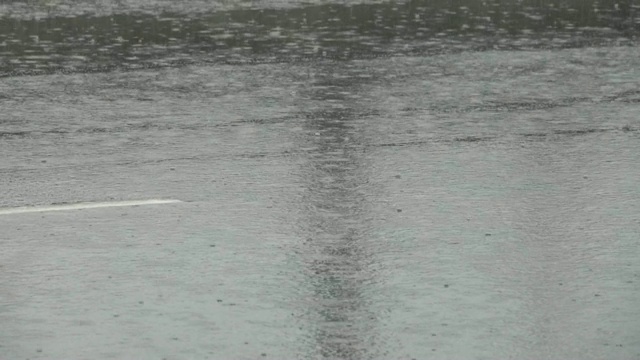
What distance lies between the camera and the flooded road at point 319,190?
6.49 metres

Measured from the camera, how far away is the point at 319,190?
9.16 meters

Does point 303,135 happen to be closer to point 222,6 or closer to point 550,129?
point 550,129

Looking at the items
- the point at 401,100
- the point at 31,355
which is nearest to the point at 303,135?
the point at 401,100

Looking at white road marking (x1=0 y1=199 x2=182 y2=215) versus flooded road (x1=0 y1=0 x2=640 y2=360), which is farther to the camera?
white road marking (x1=0 y1=199 x2=182 y2=215)

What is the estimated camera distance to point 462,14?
698 inches

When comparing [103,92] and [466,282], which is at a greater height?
[466,282]

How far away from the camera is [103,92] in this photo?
1255 centimetres

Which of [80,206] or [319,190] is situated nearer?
[80,206]

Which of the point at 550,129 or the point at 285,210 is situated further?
the point at 550,129

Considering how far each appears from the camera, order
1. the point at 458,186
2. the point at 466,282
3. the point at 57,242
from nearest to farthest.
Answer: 1. the point at 466,282
2. the point at 57,242
3. the point at 458,186

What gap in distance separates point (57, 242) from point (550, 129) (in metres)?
4.61

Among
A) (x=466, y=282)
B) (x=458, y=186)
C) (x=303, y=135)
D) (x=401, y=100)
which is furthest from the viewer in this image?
(x=401, y=100)

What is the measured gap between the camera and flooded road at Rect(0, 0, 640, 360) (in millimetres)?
6492

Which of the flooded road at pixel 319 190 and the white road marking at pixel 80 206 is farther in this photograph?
the white road marking at pixel 80 206
